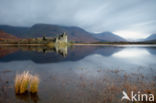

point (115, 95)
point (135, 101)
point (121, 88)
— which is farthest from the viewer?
point (121, 88)

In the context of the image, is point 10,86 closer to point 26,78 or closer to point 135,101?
point 26,78

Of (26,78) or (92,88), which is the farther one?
(92,88)

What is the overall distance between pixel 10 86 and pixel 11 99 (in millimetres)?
2047

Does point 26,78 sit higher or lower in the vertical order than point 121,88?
higher

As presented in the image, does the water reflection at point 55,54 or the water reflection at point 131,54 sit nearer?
the water reflection at point 55,54

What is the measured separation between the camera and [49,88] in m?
6.68

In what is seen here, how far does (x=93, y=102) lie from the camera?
5066 mm

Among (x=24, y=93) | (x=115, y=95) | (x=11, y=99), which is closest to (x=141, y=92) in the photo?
(x=115, y=95)

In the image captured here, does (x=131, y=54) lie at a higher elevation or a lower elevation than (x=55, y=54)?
lower

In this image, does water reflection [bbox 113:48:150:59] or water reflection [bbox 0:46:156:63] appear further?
water reflection [bbox 113:48:150:59]

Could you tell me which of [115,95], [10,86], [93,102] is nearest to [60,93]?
[93,102]

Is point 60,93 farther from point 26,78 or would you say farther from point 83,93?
point 26,78

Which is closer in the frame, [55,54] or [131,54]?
[55,54]

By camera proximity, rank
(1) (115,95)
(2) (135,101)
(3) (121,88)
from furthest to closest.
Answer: (3) (121,88) → (1) (115,95) → (2) (135,101)
